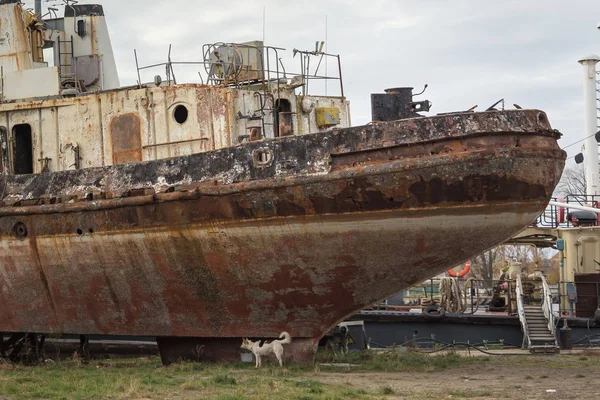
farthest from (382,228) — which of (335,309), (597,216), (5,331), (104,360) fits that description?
(597,216)

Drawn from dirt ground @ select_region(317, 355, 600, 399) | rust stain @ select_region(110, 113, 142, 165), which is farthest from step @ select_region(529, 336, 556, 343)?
rust stain @ select_region(110, 113, 142, 165)

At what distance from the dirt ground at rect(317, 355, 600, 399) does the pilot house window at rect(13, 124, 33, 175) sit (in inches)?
250

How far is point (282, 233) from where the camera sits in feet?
43.3

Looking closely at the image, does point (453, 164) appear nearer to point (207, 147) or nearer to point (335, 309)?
point (335, 309)

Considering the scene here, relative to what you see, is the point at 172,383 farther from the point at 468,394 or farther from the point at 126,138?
the point at 126,138

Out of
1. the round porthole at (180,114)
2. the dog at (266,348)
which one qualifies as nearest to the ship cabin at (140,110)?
the round porthole at (180,114)

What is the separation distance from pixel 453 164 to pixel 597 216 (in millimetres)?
12629

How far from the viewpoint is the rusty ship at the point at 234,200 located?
1257 cm

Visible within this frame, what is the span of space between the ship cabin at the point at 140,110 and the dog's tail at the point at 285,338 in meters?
2.65

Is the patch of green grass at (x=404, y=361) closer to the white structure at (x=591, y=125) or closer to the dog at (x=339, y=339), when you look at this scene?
the dog at (x=339, y=339)

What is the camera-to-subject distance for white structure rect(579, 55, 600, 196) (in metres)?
28.3

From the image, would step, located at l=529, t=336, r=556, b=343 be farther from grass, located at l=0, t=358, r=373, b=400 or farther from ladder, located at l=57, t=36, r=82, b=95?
ladder, located at l=57, t=36, r=82, b=95

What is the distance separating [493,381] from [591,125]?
18691 millimetres

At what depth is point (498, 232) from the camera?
1294 centimetres
